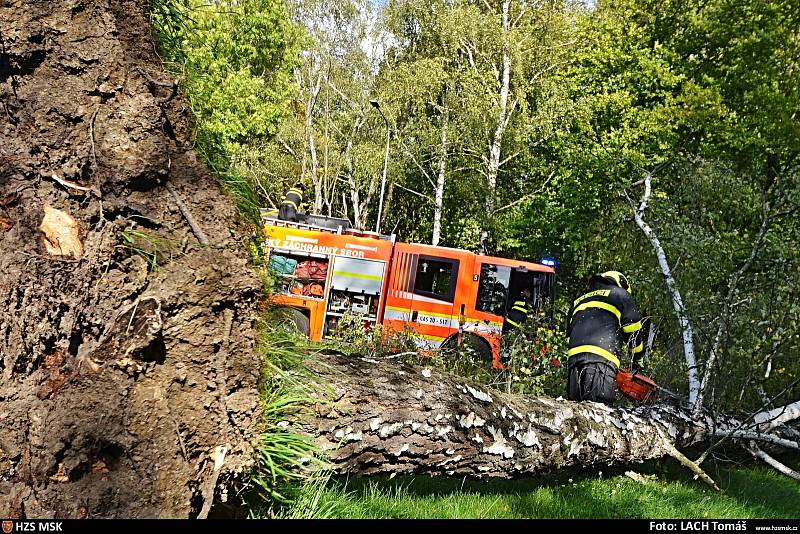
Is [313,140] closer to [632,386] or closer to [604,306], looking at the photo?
[632,386]

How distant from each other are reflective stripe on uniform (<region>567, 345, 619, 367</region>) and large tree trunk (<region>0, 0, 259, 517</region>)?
4.09m

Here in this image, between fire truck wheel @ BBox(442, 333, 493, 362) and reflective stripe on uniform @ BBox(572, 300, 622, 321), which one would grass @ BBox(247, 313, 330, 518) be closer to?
reflective stripe on uniform @ BBox(572, 300, 622, 321)

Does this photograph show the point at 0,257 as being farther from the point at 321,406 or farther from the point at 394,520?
the point at 394,520

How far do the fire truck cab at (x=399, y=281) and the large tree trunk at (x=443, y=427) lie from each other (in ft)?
25.0

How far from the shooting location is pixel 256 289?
7.42 feet

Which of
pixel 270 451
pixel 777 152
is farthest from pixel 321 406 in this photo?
pixel 777 152

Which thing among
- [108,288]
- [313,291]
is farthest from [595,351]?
[313,291]

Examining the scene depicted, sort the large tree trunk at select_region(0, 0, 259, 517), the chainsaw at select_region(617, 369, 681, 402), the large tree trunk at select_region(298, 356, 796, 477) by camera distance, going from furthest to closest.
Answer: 1. the chainsaw at select_region(617, 369, 681, 402)
2. the large tree trunk at select_region(298, 356, 796, 477)
3. the large tree trunk at select_region(0, 0, 259, 517)

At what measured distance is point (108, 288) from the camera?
6.52 feet

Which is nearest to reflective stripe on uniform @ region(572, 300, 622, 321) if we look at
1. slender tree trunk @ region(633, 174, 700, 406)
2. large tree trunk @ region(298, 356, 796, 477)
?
slender tree trunk @ region(633, 174, 700, 406)

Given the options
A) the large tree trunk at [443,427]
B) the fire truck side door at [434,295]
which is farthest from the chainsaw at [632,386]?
the fire truck side door at [434,295]

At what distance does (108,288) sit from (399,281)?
10.5 metres

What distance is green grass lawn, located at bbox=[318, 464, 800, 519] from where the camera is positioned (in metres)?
3.45

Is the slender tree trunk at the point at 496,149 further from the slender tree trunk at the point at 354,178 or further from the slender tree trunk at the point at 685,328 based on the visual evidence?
the slender tree trunk at the point at 685,328
